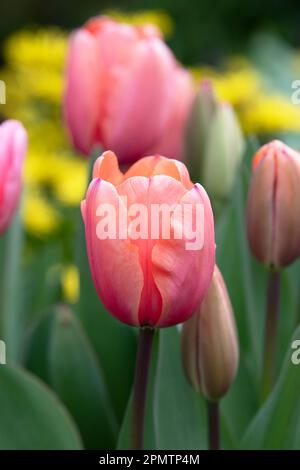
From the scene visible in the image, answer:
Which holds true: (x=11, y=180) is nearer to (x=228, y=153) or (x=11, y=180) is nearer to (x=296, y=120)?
(x=228, y=153)

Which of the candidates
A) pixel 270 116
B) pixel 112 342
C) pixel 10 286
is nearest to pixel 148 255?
pixel 112 342

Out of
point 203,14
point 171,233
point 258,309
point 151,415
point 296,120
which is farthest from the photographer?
point 203,14

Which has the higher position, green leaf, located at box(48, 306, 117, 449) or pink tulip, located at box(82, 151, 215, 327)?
pink tulip, located at box(82, 151, 215, 327)

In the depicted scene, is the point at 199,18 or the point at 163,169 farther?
the point at 199,18

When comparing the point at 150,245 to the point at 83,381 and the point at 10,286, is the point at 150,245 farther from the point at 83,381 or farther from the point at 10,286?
the point at 10,286

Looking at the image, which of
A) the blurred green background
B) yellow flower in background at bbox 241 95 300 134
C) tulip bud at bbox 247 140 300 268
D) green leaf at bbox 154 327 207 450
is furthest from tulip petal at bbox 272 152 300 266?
the blurred green background

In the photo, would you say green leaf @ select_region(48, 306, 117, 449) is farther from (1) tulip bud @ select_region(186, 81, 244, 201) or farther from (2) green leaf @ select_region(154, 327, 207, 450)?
(1) tulip bud @ select_region(186, 81, 244, 201)
